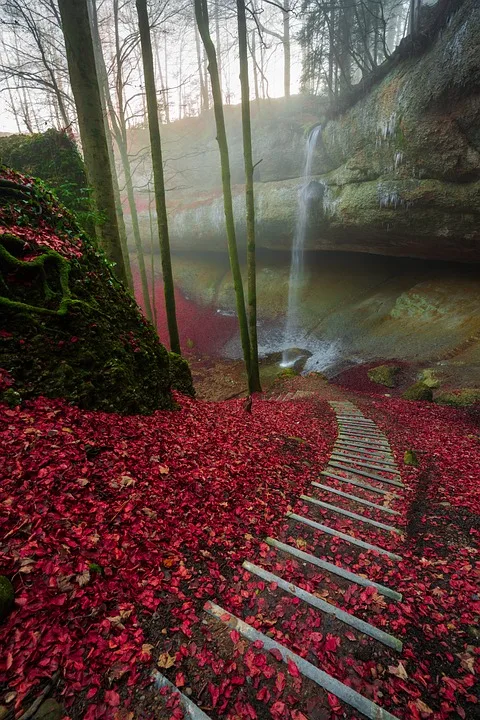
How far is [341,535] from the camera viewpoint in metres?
3.65

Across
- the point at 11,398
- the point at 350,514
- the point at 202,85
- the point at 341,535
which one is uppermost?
the point at 202,85

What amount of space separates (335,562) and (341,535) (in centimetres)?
40

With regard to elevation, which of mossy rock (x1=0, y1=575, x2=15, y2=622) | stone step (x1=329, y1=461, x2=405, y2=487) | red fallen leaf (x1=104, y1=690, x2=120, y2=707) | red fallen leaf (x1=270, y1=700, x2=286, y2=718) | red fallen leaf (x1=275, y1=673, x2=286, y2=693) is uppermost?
mossy rock (x1=0, y1=575, x2=15, y2=622)

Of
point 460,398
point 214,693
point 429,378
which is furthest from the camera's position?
point 429,378

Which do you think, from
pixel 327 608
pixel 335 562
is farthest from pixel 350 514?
pixel 327 608

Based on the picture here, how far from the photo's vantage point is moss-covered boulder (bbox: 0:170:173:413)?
13.1ft

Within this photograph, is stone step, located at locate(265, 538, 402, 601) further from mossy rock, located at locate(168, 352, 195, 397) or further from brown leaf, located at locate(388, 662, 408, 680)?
mossy rock, located at locate(168, 352, 195, 397)

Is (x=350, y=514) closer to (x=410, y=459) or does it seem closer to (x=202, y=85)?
(x=410, y=459)

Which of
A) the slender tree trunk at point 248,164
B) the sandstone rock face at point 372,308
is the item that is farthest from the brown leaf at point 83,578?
the sandstone rock face at point 372,308

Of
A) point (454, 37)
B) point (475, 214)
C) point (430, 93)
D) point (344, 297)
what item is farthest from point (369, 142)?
point (344, 297)

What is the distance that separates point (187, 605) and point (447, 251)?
19.3 meters

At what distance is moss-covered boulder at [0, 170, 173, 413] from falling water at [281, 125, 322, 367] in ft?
45.7

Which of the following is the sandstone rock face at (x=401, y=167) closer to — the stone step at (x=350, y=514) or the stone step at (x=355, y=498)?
the stone step at (x=355, y=498)

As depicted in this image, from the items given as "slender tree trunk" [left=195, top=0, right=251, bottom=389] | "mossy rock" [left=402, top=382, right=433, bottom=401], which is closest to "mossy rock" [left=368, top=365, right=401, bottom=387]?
"mossy rock" [left=402, top=382, right=433, bottom=401]
